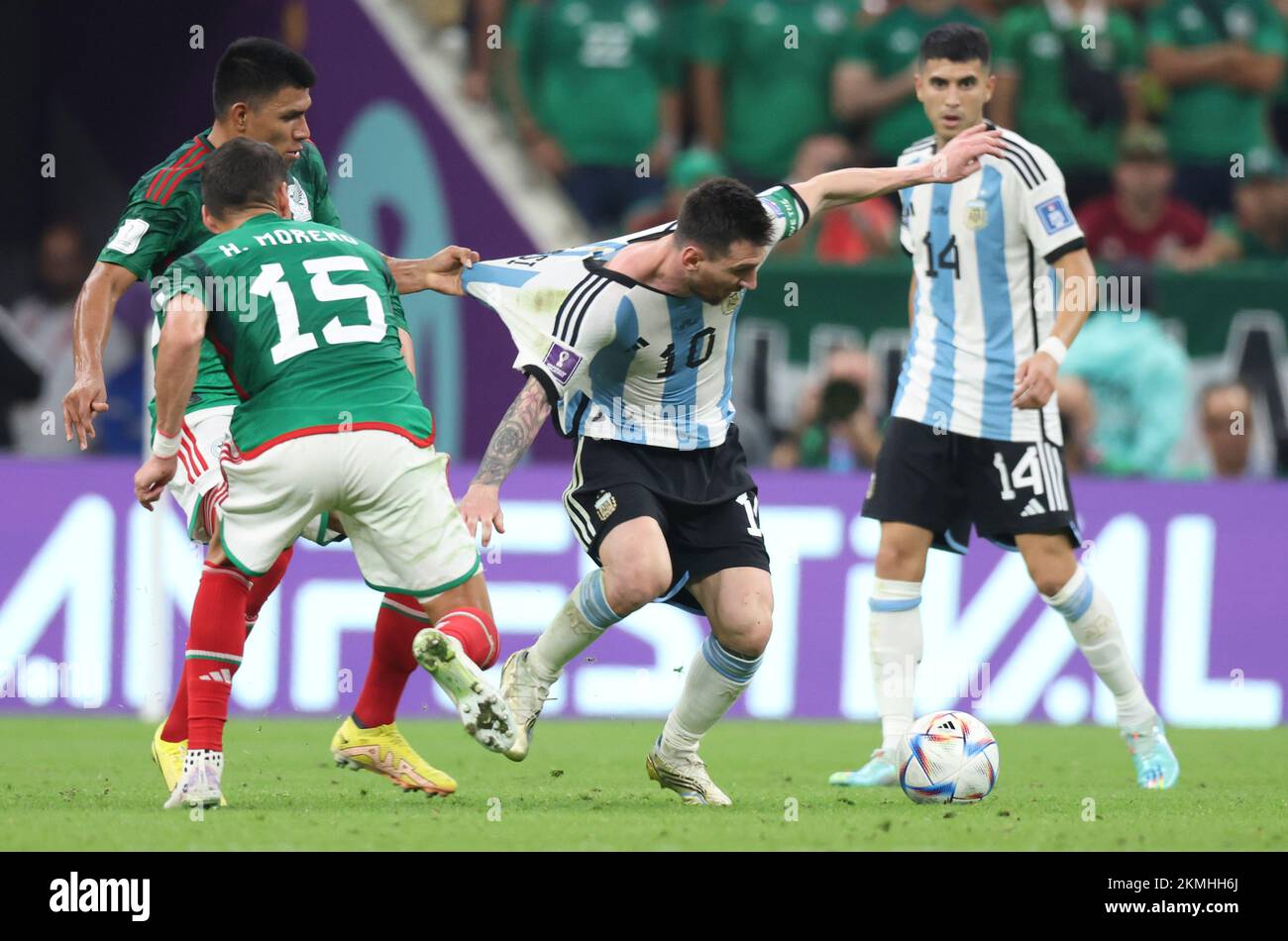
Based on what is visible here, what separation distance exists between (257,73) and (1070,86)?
7.88 m

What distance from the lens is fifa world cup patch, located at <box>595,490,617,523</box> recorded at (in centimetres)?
672

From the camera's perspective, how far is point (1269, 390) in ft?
37.7

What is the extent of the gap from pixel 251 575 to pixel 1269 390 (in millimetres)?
7038

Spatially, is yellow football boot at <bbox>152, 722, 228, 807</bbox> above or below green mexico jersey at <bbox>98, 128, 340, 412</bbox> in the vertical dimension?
below

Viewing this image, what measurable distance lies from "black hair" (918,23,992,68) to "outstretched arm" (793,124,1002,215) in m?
0.63

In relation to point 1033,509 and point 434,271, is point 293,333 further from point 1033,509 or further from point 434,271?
point 1033,509

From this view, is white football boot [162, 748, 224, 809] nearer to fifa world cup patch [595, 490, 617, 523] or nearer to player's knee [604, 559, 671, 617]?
player's knee [604, 559, 671, 617]

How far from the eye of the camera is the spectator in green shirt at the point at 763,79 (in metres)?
13.4

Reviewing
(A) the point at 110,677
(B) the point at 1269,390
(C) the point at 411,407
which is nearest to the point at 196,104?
(A) the point at 110,677

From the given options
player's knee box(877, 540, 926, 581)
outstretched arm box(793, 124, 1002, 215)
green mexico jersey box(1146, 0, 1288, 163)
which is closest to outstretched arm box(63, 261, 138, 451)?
outstretched arm box(793, 124, 1002, 215)

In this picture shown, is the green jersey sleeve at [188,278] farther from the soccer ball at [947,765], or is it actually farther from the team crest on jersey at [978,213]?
the team crest on jersey at [978,213]

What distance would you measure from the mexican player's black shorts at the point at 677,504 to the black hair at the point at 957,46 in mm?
1778

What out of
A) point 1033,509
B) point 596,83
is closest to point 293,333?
point 1033,509
